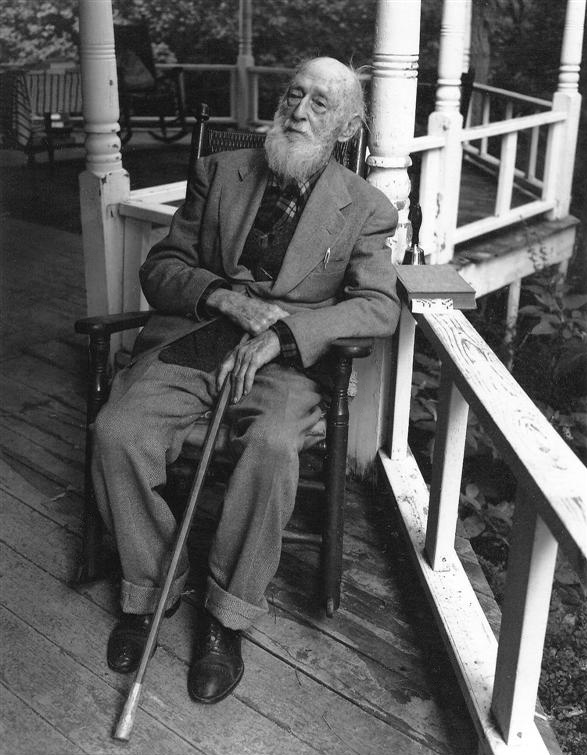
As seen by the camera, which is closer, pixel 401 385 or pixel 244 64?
pixel 401 385

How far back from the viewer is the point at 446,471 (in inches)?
88.6

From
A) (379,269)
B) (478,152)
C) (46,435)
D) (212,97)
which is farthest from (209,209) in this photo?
(212,97)

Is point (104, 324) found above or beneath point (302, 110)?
beneath

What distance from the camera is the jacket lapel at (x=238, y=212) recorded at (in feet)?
8.26

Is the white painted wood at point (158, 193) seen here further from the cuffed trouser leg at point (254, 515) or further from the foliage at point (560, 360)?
the foliage at point (560, 360)

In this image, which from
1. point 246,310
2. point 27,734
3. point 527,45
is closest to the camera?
point 27,734

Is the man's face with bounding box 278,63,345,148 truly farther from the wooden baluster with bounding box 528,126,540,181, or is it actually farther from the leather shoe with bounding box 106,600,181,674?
the wooden baluster with bounding box 528,126,540,181

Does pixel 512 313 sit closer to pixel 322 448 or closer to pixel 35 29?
pixel 322 448

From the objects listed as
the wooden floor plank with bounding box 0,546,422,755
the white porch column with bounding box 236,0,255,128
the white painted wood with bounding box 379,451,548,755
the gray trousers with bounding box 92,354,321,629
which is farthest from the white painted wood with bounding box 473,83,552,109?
the wooden floor plank with bounding box 0,546,422,755

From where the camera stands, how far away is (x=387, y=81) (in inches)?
105

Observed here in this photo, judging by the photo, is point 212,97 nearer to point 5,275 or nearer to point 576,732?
point 5,275

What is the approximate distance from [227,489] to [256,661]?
0.43 meters

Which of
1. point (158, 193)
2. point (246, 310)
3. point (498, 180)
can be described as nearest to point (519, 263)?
point (498, 180)

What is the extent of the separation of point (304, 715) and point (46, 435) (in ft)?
5.70
